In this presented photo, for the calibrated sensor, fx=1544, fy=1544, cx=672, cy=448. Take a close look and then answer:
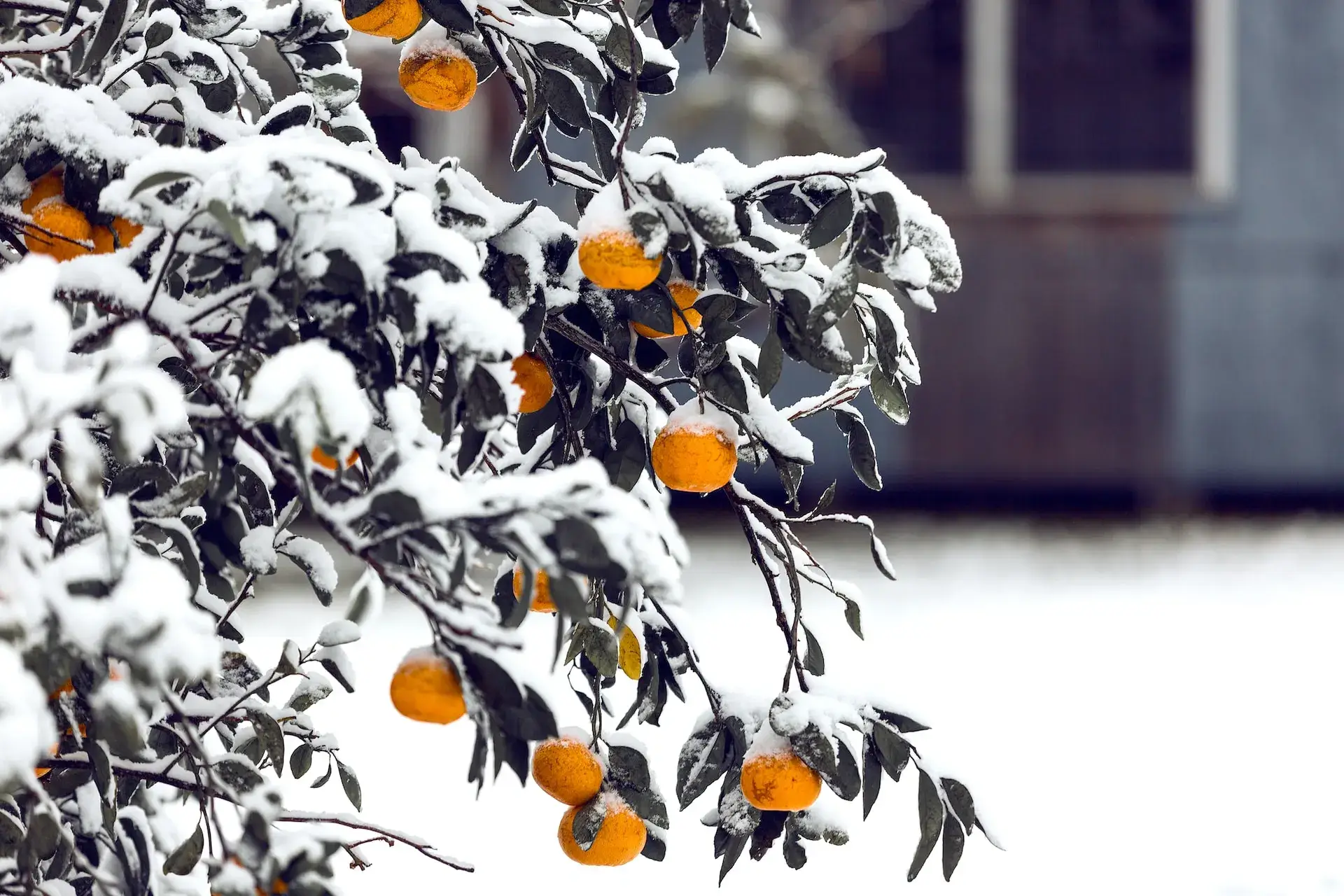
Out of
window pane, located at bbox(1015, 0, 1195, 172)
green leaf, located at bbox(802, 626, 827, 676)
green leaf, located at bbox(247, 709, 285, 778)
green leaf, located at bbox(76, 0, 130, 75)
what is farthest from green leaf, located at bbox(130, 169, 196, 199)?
window pane, located at bbox(1015, 0, 1195, 172)

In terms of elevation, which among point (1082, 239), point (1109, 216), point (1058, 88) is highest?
point (1058, 88)

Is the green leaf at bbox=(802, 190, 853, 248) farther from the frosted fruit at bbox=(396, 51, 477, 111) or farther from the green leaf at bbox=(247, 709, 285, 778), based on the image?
the green leaf at bbox=(247, 709, 285, 778)

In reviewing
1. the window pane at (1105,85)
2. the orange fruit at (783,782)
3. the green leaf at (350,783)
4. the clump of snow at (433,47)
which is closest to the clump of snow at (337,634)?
the green leaf at (350,783)

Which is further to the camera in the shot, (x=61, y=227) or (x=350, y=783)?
(x=350, y=783)

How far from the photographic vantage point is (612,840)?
4.37ft

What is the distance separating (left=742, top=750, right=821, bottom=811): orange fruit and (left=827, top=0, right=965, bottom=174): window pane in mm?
6381

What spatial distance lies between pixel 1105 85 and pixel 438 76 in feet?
21.5

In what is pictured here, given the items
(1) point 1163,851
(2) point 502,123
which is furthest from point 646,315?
(2) point 502,123

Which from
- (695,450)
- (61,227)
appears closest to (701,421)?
(695,450)

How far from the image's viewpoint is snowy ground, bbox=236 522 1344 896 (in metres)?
2.92

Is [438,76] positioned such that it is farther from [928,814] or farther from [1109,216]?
[1109,216]

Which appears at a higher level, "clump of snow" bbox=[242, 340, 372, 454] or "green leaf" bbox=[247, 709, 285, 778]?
"clump of snow" bbox=[242, 340, 372, 454]

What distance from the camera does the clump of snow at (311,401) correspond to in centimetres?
84

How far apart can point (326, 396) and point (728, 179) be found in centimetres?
43
